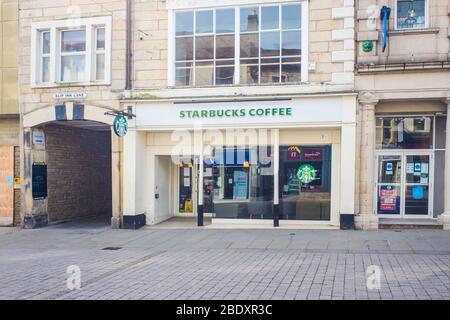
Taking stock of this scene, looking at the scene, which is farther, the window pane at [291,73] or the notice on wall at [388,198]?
the notice on wall at [388,198]

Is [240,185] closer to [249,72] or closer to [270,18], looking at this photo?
[249,72]

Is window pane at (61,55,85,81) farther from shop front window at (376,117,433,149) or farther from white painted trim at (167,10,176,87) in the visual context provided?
shop front window at (376,117,433,149)

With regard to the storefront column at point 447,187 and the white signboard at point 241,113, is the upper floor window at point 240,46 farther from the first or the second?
the storefront column at point 447,187

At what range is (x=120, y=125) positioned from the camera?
13.4m

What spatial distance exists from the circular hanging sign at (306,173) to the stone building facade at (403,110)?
1.39m

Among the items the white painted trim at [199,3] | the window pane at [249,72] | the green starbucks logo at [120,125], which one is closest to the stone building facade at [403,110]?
the window pane at [249,72]

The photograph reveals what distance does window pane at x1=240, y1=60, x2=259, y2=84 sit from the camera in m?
13.7

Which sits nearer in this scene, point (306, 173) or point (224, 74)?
point (306, 173)

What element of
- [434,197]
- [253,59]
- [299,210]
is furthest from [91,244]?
[434,197]

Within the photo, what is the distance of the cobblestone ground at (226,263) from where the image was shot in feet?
22.3

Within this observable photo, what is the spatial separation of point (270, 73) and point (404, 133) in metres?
4.14

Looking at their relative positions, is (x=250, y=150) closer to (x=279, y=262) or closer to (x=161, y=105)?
(x=161, y=105)

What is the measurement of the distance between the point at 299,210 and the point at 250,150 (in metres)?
2.25

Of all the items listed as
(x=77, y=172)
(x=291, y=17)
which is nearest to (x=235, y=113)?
(x=291, y=17)
